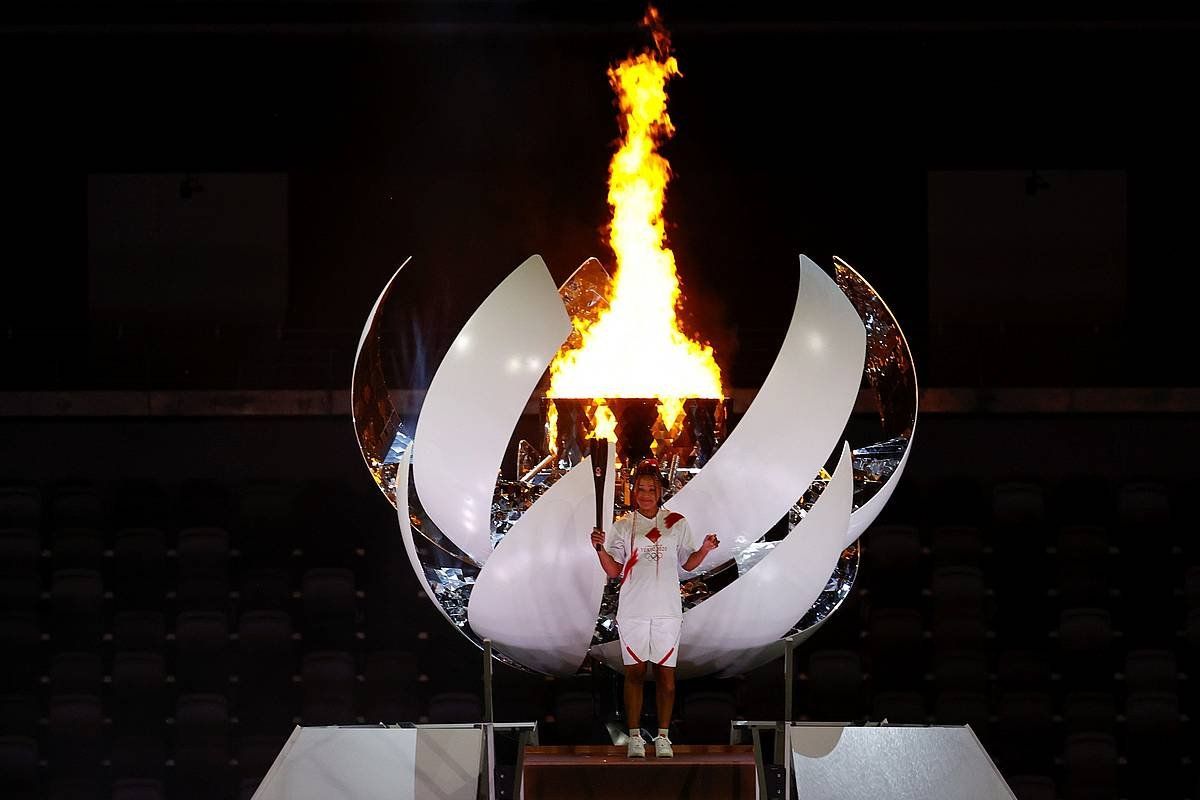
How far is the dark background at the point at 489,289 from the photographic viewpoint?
9.27 meters

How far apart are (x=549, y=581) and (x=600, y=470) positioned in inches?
21.8

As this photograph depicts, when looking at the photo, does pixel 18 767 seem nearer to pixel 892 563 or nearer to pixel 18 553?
pixel 18 553

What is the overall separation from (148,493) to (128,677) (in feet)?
5.07

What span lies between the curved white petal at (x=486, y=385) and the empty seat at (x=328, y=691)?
300 cm

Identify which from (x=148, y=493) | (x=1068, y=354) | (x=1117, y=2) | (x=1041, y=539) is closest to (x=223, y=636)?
(x=148, y=493)

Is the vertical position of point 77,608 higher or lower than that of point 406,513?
higher

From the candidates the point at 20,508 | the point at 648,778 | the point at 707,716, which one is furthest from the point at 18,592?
the point at 648,778

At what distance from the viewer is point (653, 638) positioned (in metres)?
6.16

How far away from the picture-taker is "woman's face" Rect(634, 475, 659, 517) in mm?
6219

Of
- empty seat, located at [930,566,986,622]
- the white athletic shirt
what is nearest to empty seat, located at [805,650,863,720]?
empty seat, located at [930,566,986,622]

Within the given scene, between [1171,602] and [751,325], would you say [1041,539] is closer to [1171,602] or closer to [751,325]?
[1171,602]

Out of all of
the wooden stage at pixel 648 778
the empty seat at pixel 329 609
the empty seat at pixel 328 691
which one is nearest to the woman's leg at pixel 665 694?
the wooden stage at pixel 648 778

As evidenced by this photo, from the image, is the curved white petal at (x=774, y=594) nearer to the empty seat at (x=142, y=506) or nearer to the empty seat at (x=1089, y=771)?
the empty seat at (x=1089, y=771)

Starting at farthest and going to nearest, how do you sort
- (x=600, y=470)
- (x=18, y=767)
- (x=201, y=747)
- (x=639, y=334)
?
(x=201, y=747), (x=18, y=767), (x=639, y=334), (x=600, y=470)
